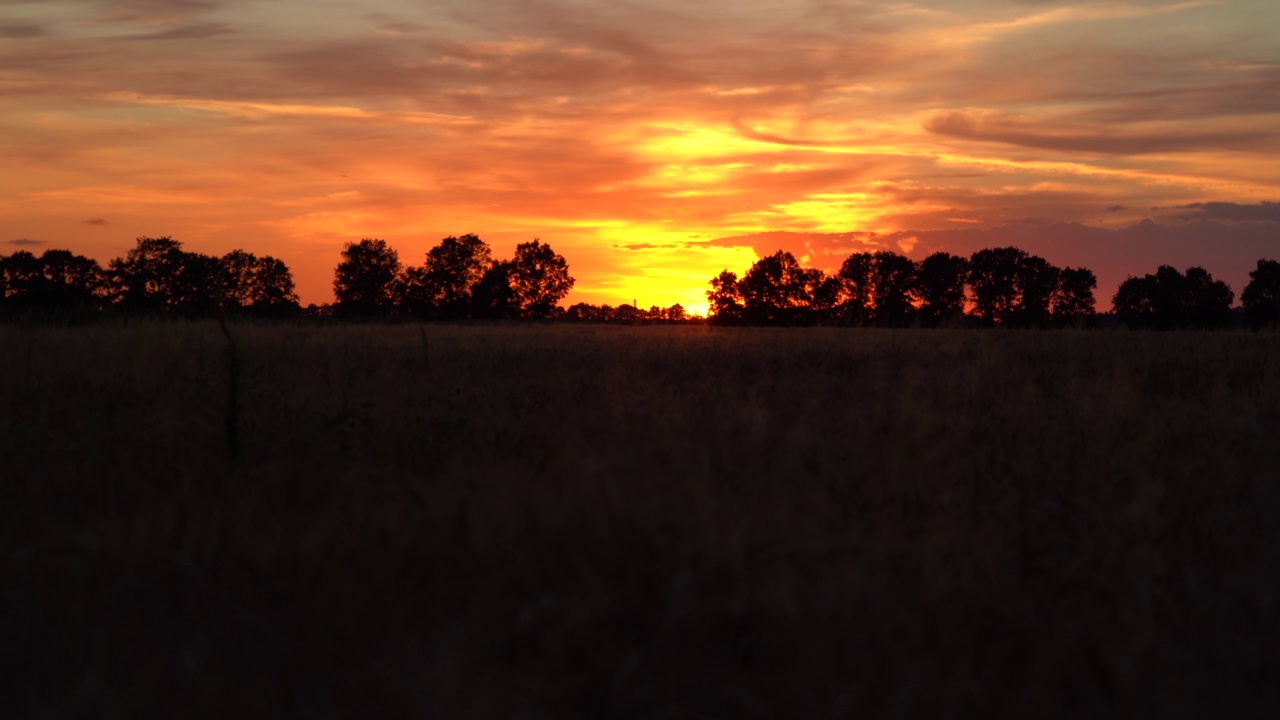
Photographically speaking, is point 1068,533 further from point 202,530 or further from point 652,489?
point 202,530

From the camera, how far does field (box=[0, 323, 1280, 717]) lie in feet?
9.09

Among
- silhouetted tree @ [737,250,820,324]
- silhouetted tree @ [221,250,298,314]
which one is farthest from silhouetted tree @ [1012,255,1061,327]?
silhouetted tree @ [221,250,298,314]

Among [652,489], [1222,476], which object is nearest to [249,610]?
[652,489]

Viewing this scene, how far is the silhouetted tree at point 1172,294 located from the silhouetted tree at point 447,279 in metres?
49.3

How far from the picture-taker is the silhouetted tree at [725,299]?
288 feet

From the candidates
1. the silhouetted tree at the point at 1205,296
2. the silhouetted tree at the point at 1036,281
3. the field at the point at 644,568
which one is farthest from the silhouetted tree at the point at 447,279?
the field at the point at 644,568

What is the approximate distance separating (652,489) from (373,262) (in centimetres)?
7461

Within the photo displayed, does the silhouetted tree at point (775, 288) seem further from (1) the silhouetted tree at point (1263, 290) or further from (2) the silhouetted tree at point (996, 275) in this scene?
(1) the silhouetted tree at point (1263, 290)

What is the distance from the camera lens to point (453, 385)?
10070 millimetres

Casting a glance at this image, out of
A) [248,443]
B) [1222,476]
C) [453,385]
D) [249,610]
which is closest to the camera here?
[249,610]

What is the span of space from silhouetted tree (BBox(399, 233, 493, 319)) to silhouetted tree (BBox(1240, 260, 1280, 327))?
58.9 meters

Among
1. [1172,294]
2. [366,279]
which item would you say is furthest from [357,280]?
[1172,294]

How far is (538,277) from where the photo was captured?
82375 millimetres

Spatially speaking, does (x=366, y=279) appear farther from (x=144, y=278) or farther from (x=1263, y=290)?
(x=1263, y=290)
